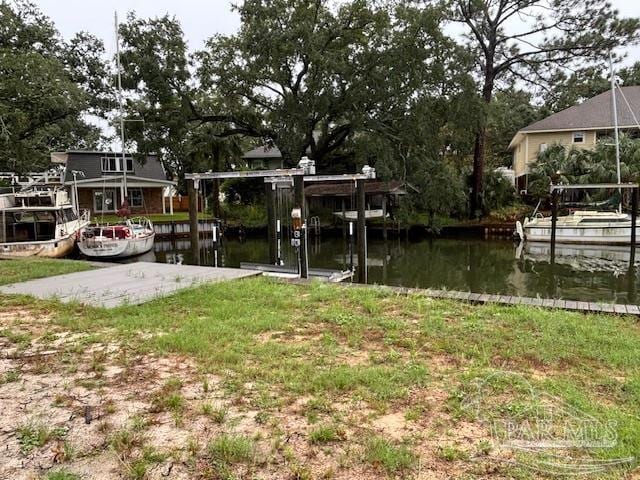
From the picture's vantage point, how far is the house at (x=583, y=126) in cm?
2317

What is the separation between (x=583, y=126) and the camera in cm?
2367

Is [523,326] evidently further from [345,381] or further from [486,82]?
[486,82]

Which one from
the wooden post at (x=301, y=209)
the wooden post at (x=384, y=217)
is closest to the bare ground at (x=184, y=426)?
the wooden post at (x=301, y=209)

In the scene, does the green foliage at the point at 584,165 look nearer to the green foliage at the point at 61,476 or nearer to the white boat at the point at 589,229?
the white boat at the point at 589,229

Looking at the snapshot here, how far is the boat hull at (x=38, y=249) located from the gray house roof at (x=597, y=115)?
2281 cm

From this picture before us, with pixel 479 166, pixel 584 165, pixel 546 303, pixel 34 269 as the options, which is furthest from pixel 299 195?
pixel 479 166

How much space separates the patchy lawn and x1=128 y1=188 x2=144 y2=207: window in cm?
2252

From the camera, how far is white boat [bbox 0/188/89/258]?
1368cm

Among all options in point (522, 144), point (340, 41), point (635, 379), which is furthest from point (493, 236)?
point (635, 379)

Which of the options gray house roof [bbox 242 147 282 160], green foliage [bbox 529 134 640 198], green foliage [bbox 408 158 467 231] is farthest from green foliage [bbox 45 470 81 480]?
gray house roof [bbox 242 147 282 160]

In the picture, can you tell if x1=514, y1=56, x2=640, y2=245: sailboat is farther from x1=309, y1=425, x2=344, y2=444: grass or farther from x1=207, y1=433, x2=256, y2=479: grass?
x1=207, y1=433, x2=256, y2=479: grass

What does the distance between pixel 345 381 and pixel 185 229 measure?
2060 centimetres

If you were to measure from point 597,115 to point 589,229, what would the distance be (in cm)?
969

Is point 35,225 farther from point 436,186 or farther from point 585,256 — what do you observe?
point 585,256
